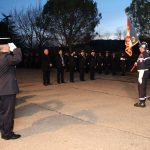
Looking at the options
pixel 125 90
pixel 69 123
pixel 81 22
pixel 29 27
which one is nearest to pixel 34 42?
pixel 29 27

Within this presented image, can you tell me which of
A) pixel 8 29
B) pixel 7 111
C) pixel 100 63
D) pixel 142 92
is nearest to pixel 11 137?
pixel 7 111

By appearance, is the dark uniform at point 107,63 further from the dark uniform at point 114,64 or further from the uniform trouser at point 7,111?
the uniform trouser at point 7,111

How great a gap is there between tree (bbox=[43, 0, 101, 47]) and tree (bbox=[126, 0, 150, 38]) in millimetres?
5370

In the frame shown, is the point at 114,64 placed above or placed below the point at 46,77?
above

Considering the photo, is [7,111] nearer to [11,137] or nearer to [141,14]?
[11,137]

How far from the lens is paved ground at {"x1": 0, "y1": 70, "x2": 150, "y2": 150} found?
7.26 metres

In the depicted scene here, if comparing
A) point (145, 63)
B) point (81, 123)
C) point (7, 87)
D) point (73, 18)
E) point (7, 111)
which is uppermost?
point (73, 18)

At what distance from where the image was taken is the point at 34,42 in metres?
48.7

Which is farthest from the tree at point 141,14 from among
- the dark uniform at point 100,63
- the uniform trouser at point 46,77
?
the uniform trouser at point 46,77

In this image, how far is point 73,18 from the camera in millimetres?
40781

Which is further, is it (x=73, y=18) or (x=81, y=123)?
(x=73, y=18)

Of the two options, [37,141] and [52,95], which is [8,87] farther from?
[52,95]

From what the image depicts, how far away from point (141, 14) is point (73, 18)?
765 cm

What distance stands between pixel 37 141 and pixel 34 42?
41.8m
